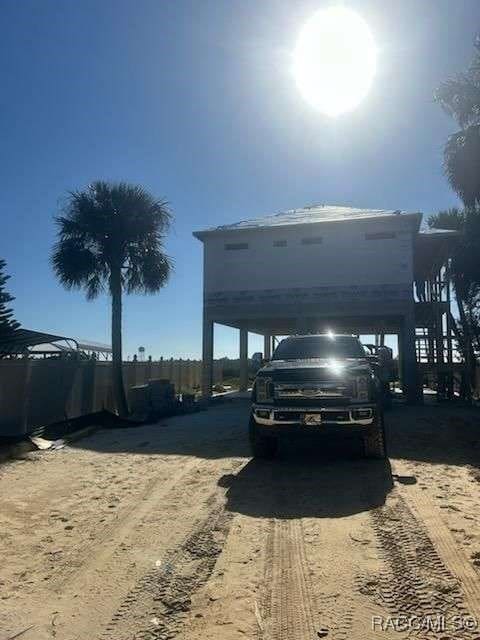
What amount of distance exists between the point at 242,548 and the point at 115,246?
14347 mm

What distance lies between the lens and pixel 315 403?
8656 millimetres

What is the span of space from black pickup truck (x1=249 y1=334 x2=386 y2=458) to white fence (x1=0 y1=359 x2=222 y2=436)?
568cm

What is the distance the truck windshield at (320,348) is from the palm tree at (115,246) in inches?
325

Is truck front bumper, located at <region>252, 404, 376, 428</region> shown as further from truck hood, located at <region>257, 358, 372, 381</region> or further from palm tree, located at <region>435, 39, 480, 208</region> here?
palm tree, located at <region>435, 39, 480, 208</region>

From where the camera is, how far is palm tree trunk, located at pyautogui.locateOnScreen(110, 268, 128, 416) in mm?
17681

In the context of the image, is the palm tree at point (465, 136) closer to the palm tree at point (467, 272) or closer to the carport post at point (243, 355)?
the palm tree at point (467, 272)

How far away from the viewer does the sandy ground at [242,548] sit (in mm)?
3822

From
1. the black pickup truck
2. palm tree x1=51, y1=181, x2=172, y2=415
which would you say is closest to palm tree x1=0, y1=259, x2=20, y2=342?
palm tree x1=51, y1=181, x2=172, y2=415

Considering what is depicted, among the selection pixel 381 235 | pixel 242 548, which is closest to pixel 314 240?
pixel 381 235

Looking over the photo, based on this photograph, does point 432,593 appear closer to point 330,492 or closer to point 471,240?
point 330,492

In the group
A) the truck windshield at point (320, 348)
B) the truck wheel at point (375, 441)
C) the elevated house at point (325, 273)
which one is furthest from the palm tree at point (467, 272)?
the truck wheel at point (375, 441)

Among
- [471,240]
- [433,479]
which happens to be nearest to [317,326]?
[471,240]

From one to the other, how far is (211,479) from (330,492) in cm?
185

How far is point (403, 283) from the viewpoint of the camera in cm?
2175
